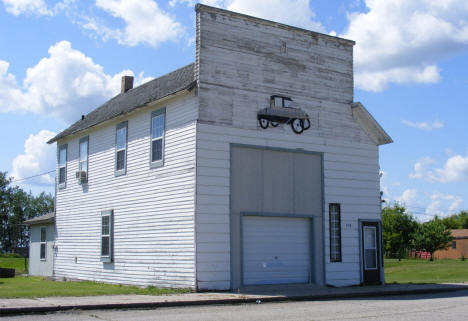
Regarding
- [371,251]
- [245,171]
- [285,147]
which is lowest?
[371,251]

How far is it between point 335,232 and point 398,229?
49.1 meters

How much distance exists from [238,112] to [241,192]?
8.37ft

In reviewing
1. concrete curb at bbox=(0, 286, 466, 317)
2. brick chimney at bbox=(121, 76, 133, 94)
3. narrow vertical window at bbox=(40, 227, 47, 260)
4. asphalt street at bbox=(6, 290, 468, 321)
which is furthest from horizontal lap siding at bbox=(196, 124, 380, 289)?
narrow vertical window at bbox=(40, 227, 47, 260)

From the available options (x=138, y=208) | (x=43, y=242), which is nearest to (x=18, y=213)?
(x=43, y=242)

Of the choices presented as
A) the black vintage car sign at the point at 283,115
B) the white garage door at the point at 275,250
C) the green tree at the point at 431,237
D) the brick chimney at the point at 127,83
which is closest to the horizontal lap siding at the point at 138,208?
the white garage door at the point at 275,250

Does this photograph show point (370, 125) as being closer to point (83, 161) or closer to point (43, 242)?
point (83, 161)

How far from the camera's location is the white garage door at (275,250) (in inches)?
723

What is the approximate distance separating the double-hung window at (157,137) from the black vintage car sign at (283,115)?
10.9 ft

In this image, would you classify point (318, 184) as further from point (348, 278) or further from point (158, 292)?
point (158, 292)

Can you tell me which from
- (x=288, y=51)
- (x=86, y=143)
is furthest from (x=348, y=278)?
(x=86, y=143)

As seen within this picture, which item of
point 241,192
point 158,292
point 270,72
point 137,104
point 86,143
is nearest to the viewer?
point 158,292

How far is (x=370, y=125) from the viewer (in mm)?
21453

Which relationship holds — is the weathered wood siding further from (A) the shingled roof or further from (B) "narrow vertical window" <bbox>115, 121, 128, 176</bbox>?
(B) "narrow vertical window" <bbox>115, 121, 128, 176</bbox>

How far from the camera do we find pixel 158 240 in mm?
19203
